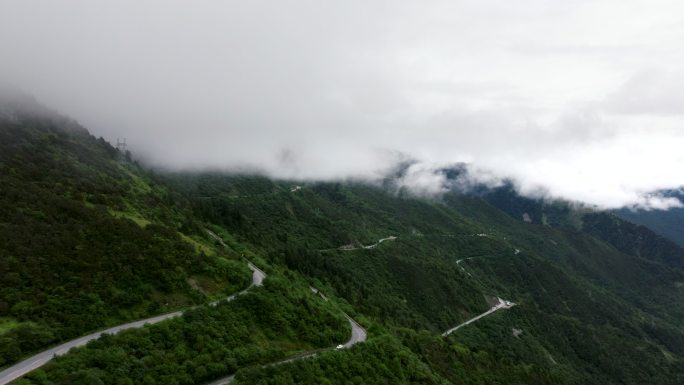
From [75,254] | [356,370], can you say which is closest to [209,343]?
[75,254]

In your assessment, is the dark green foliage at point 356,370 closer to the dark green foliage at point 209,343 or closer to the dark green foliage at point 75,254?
the dark green foliage at point 209,343

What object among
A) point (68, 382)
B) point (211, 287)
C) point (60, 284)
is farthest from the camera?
point (211, 287)

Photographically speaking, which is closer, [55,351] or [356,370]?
[55,351]

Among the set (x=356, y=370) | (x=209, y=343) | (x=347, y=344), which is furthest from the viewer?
(x=347, y=344)

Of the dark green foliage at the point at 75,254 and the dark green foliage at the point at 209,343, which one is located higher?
the dark green foliage at the point at 75,254

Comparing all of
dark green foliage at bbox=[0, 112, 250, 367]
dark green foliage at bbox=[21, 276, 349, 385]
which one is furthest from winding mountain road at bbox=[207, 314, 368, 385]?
dark green foliage at bbox=[0, 112, 250, 367]

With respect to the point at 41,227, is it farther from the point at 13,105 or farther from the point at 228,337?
the point at 13,105

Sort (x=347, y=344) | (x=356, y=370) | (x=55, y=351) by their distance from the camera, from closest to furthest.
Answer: (x=55, y=351) < (x=356, y=370) < (x=347, y=344)

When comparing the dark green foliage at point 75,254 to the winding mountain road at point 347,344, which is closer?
the dark green foliage at point 75,254

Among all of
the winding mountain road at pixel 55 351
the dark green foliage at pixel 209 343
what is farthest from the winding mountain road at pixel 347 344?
the winding mountain road at pixel 55 351

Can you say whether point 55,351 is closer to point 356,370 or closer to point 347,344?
point 356,370

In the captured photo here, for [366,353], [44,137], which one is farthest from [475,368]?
[44,137]
